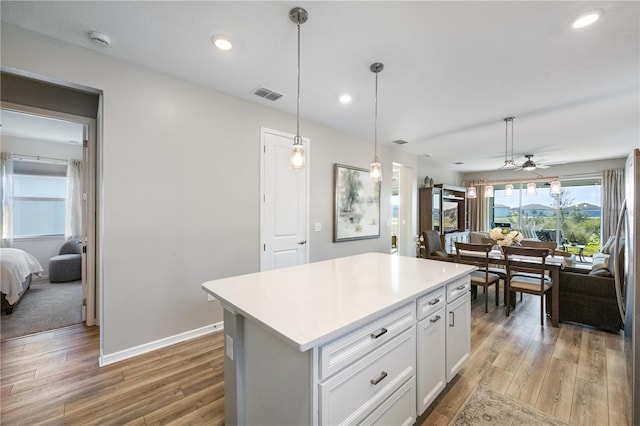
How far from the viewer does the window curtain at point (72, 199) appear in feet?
17.9

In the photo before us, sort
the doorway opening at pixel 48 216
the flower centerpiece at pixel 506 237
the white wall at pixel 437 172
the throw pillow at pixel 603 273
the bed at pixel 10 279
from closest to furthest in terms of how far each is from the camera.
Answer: the throw pillow at pixel 603 273 → the doorway opening at pixel 48 216 → the bed at pixel 10 279 → the flower centerpiece at pixel 506 237 → the white wall at pixel 437 172

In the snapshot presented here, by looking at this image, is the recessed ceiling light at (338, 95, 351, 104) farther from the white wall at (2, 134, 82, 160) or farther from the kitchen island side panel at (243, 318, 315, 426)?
the white wall at (2, 134, 82, 160)

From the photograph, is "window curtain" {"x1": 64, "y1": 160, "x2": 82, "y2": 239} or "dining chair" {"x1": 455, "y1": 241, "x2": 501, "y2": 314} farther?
"window curtain" {"x1": 64, "y1": 160, "x2": 82, "y2": 239}

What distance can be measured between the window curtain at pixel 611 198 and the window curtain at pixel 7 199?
12665mm

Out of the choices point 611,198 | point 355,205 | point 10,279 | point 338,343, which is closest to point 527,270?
point 355,205

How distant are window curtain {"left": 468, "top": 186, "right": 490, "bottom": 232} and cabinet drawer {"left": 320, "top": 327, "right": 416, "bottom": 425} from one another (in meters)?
7.89

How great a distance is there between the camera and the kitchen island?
1.05 metres

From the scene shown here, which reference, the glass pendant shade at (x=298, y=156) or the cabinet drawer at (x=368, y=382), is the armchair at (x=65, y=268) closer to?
the glass pendant shade at (x=298, y=156)

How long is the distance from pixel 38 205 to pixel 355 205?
6480 mm

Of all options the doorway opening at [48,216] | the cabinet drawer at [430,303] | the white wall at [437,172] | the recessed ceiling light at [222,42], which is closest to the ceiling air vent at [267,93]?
the recessed ceiling light at [222,42]

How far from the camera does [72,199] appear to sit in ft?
18.1

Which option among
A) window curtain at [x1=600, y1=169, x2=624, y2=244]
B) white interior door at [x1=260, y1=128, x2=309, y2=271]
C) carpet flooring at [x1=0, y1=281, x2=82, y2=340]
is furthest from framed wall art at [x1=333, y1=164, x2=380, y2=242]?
window curtain at [x1=600, y1=169, x2=624, y2=244]

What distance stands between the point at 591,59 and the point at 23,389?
5.23 meters

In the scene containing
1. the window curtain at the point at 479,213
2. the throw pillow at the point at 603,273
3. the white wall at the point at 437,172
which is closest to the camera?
the throw pillow at the point at 603,273
